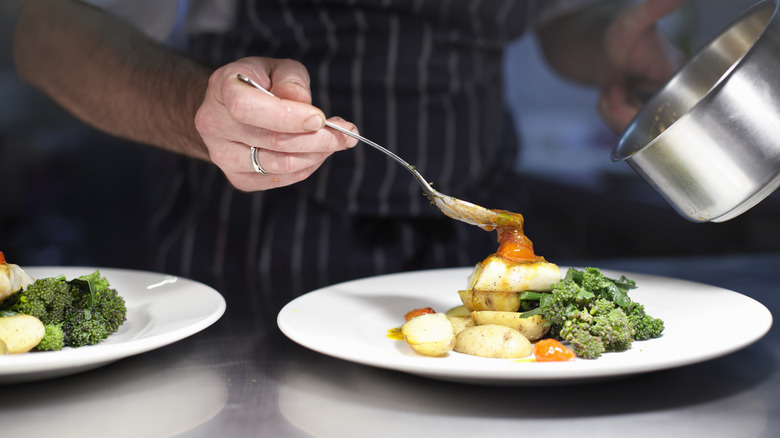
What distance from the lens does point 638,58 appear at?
209cm

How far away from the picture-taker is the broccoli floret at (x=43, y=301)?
3.59 ft

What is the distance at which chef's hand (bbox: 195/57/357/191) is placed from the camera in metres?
1.10

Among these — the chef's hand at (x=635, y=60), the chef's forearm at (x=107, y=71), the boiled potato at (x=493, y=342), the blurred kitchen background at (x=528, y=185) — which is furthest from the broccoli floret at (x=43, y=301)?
the blurred kitchen background at (x=528, y=185)

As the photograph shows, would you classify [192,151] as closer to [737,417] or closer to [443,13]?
[443,13]

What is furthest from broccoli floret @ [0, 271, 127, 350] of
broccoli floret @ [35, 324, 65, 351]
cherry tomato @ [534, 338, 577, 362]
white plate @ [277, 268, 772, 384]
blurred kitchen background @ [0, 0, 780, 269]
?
blurred kitchen background @ [0, 0, 780, 269]

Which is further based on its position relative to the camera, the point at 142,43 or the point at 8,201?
the point at 8,201

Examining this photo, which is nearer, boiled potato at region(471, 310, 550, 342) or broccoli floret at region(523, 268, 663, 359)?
broccoli floret at region(523, 268, 663, 359)

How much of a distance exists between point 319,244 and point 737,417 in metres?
1.34

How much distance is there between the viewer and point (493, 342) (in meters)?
1.07

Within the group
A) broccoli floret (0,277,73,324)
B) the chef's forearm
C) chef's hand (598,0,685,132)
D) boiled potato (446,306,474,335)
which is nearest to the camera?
broccoli floret (0,277,73,324)

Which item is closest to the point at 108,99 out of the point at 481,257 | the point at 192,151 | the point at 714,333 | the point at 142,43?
the point at 142,43

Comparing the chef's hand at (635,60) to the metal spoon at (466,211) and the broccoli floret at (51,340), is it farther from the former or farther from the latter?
the broccoli floret at (51,340)

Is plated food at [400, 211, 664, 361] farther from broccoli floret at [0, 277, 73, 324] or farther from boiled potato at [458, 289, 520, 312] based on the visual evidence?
broccoli floret at [0, 277, 73, 324]

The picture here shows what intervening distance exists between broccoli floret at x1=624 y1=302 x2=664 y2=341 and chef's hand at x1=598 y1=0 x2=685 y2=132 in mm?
898
